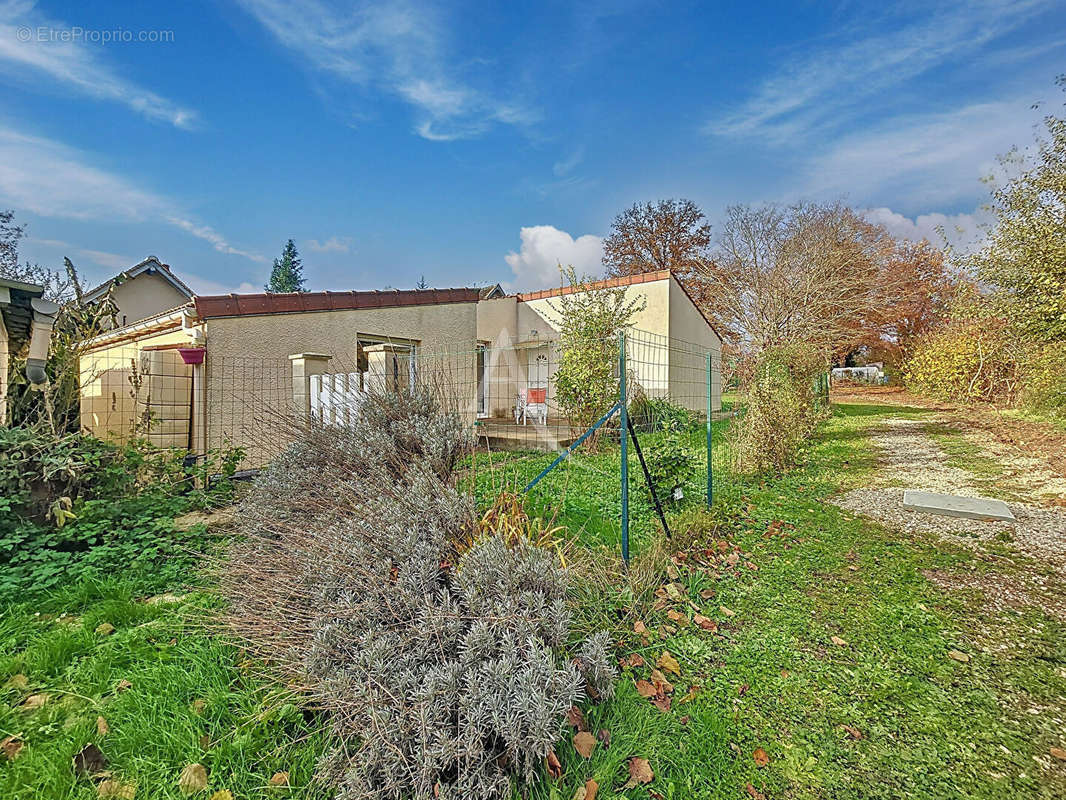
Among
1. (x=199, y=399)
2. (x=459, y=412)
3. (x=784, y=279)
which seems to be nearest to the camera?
(x=459, y=412)

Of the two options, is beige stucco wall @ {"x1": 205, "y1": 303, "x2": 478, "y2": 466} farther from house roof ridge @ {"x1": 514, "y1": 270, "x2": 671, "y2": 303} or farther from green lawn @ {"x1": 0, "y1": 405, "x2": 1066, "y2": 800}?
house roof ridge @ {"x1": 514, "y1": 270, "x2": 671, "y2": 303}

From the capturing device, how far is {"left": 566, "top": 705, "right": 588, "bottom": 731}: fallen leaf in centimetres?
192

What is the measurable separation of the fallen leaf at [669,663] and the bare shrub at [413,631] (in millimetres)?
434

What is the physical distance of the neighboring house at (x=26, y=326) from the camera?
455 cm

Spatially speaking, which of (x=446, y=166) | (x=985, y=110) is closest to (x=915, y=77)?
(x=985, y=110)

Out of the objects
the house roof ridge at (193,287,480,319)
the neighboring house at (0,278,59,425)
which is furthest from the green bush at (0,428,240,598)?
the house roof ridge at (193,287,480,319)

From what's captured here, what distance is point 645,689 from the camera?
2.33 metres

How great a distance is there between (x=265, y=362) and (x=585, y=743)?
7.01 meters

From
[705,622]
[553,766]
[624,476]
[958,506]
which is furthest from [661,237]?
[553,766]

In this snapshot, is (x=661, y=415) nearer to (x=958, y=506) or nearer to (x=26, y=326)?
(x=958, y=506)

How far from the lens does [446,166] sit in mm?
10211

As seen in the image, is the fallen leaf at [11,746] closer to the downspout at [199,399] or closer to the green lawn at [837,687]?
the green lawn at [837,687]

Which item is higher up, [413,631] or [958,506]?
[413,631]

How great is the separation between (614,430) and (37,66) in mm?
9775
